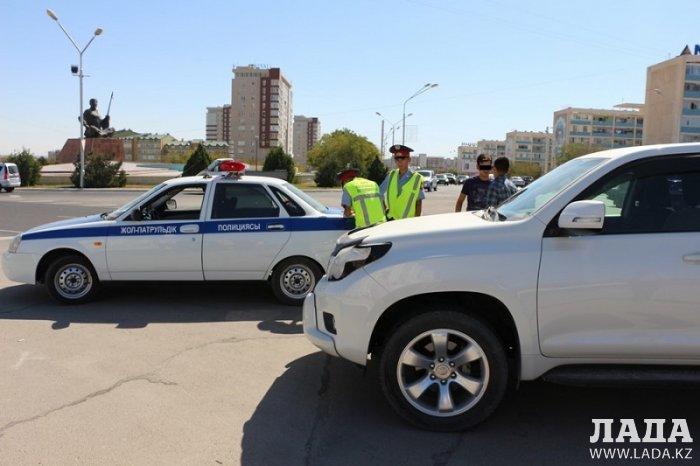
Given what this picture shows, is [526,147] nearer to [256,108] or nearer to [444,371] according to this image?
[256,108]

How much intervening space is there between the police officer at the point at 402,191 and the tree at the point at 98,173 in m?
43.0

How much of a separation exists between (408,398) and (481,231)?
1123 mm

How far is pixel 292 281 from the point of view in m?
7.01

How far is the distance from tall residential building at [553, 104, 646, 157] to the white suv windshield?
141m

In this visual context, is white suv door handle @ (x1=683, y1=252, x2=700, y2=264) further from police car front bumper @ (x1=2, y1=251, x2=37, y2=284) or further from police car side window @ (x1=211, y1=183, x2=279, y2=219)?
police car front bumper @ (x1=2, y1=251, x2=37, y2=284)

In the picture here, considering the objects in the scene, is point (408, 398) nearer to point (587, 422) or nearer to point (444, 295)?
point (444, 295)

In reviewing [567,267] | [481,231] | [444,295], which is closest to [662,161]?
[567,267]

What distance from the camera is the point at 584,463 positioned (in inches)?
130

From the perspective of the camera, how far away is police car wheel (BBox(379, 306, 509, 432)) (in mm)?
3578

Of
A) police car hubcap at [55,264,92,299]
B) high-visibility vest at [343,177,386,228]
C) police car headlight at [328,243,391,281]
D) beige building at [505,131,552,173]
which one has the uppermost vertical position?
beige building at [505,131,552,173]

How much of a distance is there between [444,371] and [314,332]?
0.91 meters

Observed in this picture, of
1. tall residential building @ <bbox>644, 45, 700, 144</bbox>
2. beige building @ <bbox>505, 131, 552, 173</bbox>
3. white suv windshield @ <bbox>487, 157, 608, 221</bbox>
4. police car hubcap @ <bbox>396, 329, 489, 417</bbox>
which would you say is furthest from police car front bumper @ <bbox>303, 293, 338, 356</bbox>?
beige building @ <bbox>505, 131, 552, 173</bbox>

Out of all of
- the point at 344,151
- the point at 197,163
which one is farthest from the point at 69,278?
the point at 344,151

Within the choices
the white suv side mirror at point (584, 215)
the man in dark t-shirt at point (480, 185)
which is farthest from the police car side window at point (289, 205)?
the white suv side mirror at point (584, 215)
